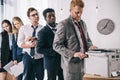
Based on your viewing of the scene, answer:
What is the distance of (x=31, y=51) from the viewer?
3914 millimetres

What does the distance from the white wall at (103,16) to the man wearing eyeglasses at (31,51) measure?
72.4 inches

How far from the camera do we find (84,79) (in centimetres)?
258

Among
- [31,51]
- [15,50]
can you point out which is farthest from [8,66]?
[31,51]

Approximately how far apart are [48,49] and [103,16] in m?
2.51

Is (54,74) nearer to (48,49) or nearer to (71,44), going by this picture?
(48,49)

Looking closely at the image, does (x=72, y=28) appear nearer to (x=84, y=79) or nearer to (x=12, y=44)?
(x=84, y=79)

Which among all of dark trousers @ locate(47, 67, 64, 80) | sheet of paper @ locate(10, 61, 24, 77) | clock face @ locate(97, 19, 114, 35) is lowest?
sheet of paper @ locate(10, 61, 24, 77)

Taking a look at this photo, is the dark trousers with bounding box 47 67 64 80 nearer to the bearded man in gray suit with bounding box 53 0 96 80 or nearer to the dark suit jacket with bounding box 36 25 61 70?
the dark suit jacket with bounding box 36 25 61 70

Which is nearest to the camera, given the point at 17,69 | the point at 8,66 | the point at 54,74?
the point at 54,74

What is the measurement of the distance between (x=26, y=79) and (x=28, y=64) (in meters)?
0.23

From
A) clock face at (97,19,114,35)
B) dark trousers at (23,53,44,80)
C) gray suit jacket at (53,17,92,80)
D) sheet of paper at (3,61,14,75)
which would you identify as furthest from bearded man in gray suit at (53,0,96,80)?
clock face at (97,19,114,35)

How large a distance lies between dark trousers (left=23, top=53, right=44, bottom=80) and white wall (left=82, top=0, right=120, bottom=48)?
6.86ft

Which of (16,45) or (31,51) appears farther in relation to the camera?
(16,45)

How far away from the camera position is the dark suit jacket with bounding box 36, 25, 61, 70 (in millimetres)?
3447
